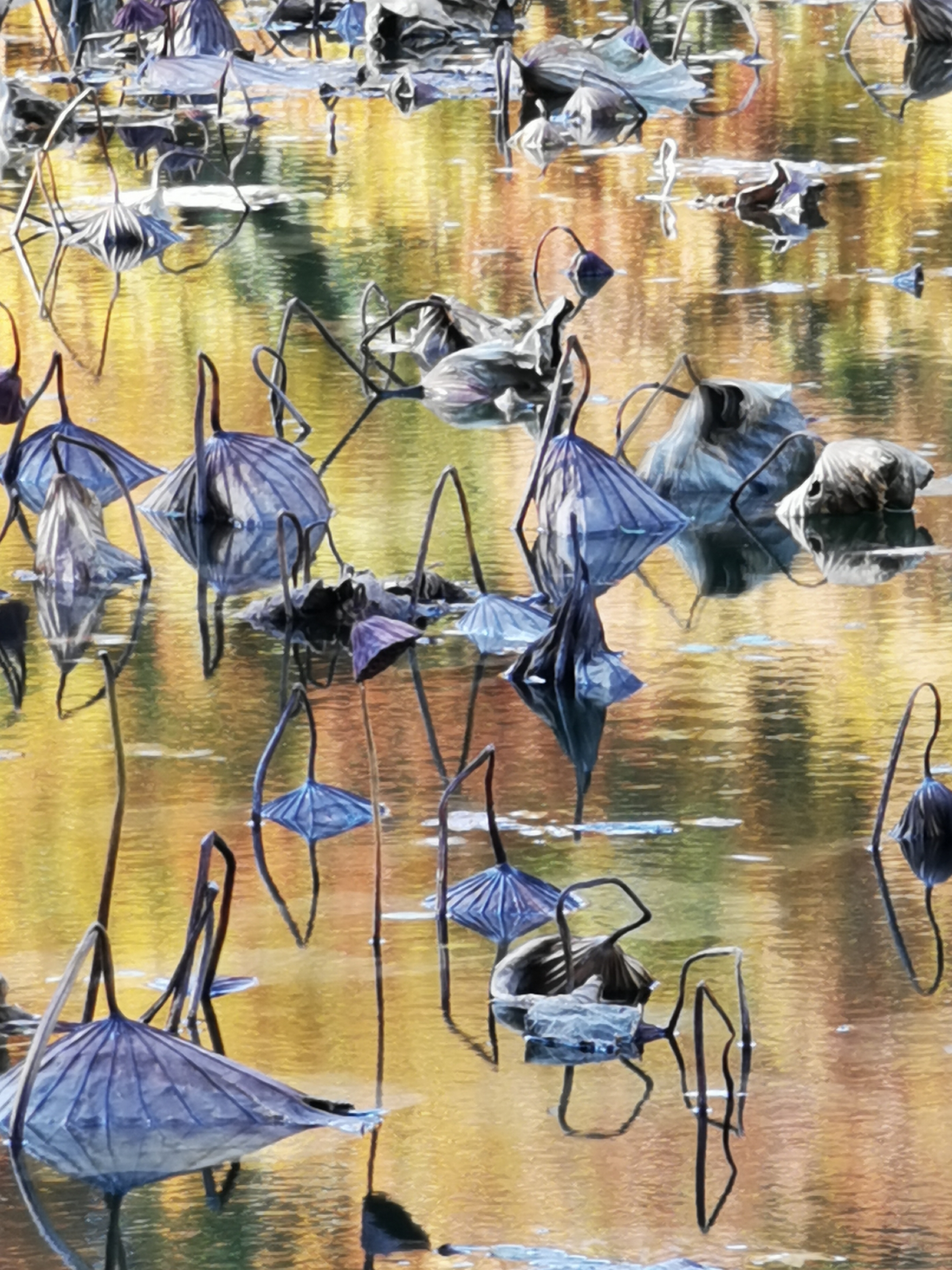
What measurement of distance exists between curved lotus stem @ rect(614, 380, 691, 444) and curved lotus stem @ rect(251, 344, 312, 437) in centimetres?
65

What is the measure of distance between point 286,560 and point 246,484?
278 mm

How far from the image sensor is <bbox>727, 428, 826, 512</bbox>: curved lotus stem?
248 inches

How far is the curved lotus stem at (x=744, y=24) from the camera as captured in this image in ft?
39.5

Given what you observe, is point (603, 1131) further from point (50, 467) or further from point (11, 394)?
point (11, 394)

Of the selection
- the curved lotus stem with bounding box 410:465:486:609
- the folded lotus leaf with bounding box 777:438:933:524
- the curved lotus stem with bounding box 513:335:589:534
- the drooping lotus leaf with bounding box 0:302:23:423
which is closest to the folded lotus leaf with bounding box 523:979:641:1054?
the curved lotus stem with bounding box 410:465:486:609

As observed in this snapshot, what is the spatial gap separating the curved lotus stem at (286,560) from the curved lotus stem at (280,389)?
0.45 meters

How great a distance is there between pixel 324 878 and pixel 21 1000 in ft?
1.87

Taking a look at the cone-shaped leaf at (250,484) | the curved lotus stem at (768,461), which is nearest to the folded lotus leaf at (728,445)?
the curved lotus stem at (768,461)

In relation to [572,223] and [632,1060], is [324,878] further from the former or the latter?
Answer: [572,223]

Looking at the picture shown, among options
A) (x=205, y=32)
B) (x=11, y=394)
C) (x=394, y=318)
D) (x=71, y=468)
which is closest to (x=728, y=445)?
(x=394, y=318)

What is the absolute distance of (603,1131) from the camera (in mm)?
3512

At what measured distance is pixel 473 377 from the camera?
7527 mm

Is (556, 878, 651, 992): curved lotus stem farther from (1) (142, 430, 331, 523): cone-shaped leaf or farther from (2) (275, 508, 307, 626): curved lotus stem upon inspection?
(1) (142, 430, 331, 523): cone-shaped leaf

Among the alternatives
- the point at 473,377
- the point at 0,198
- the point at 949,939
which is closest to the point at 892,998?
the point at 949,939
